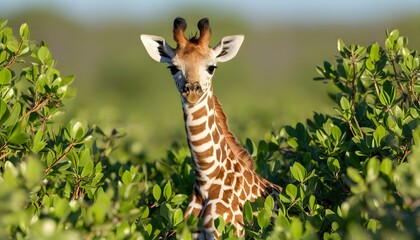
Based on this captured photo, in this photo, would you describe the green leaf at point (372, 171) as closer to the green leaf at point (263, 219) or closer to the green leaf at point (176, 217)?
the green leaf at point (263, 219)

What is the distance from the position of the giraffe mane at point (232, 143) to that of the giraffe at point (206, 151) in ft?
0.31

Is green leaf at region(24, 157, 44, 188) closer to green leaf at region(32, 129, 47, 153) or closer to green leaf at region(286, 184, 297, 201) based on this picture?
green leaf at region(32, 129, 47, 153)

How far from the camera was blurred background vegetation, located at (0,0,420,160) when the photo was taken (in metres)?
19.8

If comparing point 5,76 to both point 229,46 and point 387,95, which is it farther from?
point 387,95

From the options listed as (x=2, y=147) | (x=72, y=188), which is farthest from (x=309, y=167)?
(x=2, y=147)

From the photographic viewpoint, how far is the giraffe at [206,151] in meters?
6.62

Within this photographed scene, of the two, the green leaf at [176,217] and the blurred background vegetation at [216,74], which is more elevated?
the green leaf at [176,217]

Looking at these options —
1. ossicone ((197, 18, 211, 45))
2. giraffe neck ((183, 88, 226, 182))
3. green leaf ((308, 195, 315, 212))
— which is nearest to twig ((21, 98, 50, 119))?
giraffe neck ((183, 88, 226, 182))

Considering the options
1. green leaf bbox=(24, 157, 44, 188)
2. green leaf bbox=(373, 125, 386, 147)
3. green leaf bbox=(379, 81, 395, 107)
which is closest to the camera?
green leaf bbox=(24, 157, 44, 188)

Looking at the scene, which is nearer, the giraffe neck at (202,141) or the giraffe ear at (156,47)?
the giraffe neck at (202,141)

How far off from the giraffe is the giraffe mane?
93 mm

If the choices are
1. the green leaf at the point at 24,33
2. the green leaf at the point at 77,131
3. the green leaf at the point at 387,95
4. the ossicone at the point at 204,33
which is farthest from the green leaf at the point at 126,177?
the green leaf at the point at 387,95

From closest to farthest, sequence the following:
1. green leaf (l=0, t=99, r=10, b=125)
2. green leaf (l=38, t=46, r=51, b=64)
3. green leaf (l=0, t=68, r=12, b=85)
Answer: green leaf (l=0, t=99, r=10, b=125) → green leaf (l=0, t=68, r=12, b=85) → green leaf (l=38, t=46, r=51, b=64)

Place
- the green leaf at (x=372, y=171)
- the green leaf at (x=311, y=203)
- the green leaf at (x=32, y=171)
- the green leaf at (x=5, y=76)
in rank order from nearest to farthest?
the green leaf at (x=32, y=171), the green leaf at (x=372, y=171), the green leaf at (x=311, y=203), the green leaf at (x=5, y=76)
